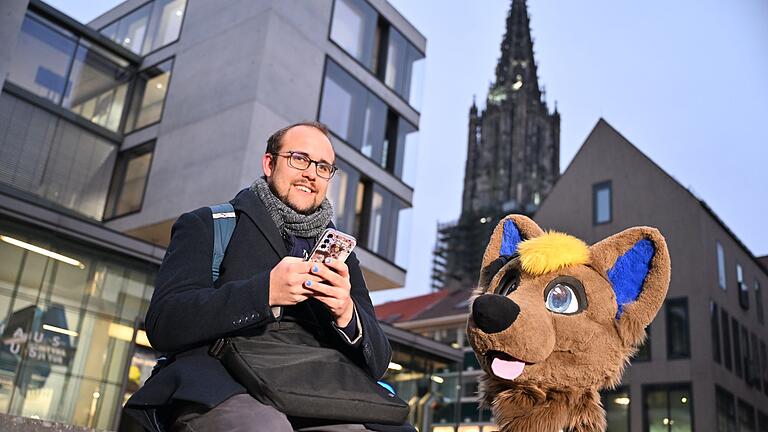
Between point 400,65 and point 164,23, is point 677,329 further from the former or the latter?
point 164,23

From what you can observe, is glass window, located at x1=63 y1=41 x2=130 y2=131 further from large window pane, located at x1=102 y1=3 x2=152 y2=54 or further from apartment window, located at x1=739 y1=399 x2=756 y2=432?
apartment window, located at x1=739 y1=399 x2=756 y2=432

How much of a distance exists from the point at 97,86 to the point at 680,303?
17779mm

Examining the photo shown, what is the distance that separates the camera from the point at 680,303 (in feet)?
74.7

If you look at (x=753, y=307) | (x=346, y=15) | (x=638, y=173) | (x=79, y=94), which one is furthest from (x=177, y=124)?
(x=753, y=307)

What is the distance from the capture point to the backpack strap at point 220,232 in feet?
7.42

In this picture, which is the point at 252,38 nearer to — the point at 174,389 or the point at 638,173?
the point at 638,173

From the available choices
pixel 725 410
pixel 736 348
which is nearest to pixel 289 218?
pixel 725 410

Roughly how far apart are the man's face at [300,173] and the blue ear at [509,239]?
145cm

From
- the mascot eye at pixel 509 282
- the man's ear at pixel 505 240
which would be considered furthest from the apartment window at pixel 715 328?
the mascot eye at pixel 509 282

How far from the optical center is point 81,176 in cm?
1838

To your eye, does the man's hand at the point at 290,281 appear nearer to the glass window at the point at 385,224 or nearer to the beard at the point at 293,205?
the beard at the point at 293,205

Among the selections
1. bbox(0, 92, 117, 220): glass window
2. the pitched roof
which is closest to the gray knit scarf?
bbox(0, 92, 117, 220): glass window

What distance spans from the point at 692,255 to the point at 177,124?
1551cm

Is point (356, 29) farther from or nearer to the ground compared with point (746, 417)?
farther from the ground
